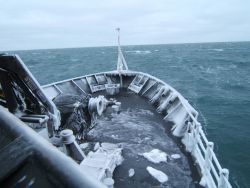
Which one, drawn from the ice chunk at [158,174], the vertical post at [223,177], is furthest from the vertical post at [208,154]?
the ice chunk at [158,174]

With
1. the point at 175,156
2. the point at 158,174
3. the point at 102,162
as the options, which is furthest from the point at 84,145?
the point at 175,156

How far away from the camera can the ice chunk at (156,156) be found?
6489 millimetres

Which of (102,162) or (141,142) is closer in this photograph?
(102,162)

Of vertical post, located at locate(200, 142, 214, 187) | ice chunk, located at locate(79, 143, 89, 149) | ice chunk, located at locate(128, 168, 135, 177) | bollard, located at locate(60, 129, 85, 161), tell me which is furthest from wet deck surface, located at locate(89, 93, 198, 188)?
bollard, located at locate(60, 129, 85, 161)

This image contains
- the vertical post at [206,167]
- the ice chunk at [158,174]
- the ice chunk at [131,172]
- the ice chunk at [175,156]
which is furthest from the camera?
the ice chunk at [175,156]

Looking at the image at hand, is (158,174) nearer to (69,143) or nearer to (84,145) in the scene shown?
(69,143)

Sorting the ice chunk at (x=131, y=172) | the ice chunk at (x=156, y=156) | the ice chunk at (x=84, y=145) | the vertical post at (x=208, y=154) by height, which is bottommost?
the ice chunk at (x=84, y=145)

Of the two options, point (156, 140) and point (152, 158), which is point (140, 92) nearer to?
point (156, 140)

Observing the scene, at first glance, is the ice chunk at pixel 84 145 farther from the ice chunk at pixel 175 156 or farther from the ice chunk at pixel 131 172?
the ice chunk at pixel 175 156

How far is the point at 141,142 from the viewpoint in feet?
25.0

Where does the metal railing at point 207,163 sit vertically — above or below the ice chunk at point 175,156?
above

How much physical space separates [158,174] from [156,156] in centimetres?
88

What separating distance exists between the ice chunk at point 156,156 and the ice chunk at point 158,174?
1.57ft

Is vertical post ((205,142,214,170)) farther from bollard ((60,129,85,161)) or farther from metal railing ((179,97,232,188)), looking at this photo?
bollard ((60,129,85,161))
